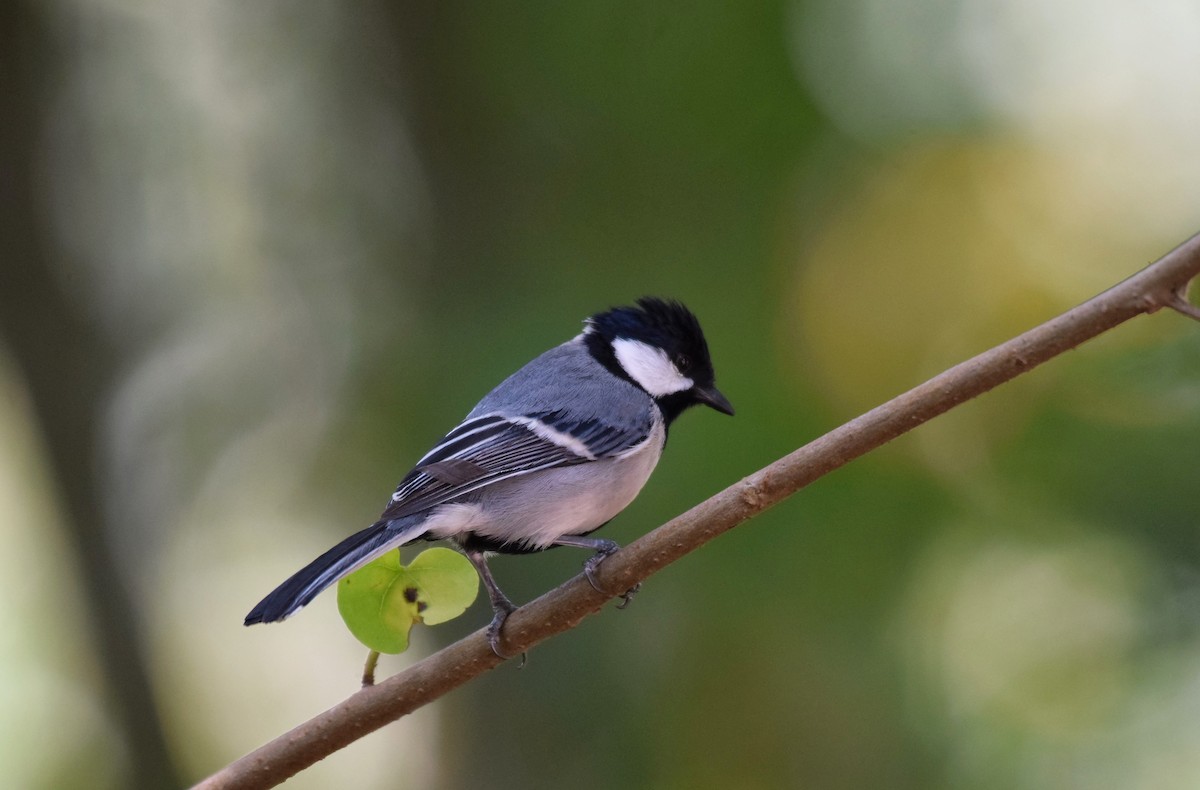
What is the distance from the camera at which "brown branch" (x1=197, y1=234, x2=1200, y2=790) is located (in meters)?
1.00

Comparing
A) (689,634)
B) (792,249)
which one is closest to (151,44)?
(792,249)

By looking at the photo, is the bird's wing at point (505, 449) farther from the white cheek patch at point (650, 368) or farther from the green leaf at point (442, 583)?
the green leaf at point (442, 583)

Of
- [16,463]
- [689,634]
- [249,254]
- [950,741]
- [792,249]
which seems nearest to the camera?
[950,741]

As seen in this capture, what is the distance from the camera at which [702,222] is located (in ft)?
8.68

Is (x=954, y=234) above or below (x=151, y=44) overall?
below

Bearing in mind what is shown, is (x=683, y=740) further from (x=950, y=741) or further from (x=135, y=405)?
(x=135, y=405)

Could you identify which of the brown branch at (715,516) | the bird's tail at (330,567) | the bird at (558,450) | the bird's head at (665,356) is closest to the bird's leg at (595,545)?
the bird at (558,450)

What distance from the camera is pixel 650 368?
6.86 ft

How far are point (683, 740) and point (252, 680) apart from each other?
108 centimetres

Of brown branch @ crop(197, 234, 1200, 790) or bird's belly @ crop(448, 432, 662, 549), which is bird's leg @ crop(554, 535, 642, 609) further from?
brown branch @ crop(197, 234, 1200, 790)

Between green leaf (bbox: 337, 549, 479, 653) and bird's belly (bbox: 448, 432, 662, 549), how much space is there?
461 mm

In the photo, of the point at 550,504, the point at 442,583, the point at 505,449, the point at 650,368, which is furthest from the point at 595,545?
the point at 650,368

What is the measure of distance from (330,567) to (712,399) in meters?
0.90

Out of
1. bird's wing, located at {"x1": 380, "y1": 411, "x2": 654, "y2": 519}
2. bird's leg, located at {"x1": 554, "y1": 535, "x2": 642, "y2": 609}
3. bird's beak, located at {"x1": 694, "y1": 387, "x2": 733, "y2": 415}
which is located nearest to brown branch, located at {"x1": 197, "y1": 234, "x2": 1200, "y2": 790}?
bird's leg, located at {"x1": 554, "y1": 535, "x2": 642, "y2": 609}
